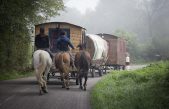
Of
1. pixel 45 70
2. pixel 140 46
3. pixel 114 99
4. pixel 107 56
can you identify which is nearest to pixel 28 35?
pixel 107 56

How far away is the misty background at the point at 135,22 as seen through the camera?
56.7 m

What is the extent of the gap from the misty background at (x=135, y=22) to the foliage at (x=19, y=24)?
344 centimetres

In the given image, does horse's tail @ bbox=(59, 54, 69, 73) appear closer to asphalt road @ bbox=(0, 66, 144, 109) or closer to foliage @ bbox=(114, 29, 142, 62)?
asphalt road @ bbox=(0, 66, 144, 109)

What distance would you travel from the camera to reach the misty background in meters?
56.7

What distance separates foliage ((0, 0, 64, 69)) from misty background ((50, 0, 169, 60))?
344 centimetres

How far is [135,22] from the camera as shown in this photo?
8319 centimetres

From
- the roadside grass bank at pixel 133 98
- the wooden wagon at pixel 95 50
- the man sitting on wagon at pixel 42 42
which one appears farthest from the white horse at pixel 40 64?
the wooden wagon at pixel 95 50

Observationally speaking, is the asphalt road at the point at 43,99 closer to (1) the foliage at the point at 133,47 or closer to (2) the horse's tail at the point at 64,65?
(2) the horse's tail at the point at 64,65

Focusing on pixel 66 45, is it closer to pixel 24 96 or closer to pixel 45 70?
pixel 45 70

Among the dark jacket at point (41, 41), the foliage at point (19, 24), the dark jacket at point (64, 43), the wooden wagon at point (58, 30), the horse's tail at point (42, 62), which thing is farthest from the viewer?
the foliage at point (19, 24)

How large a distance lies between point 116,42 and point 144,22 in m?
47.2

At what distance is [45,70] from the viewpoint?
16812 mm

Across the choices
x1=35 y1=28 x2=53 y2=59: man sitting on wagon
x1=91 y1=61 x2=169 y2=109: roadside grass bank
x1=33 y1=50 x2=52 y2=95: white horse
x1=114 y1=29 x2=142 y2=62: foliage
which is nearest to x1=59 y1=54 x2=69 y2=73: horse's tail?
A: x1=35 y1=28 x2=53 y2=59: man sitting on wagon

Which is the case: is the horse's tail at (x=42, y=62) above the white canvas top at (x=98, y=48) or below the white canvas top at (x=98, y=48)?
below
